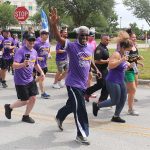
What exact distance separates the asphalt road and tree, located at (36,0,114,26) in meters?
54.1

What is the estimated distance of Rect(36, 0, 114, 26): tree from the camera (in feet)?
208

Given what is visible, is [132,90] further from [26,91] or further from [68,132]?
[26,91]

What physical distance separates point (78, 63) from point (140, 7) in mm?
82935

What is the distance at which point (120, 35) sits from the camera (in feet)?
26.4

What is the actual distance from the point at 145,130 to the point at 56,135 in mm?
1587

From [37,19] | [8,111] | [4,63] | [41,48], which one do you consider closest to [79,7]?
[37,19]

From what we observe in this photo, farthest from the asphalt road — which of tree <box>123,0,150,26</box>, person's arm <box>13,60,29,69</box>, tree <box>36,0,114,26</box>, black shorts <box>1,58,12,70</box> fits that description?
tree <box>123,0,150,26</box>

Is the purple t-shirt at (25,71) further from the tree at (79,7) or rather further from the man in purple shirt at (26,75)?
the tree at (79,7)

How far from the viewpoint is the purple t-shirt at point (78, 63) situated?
22.7 feet

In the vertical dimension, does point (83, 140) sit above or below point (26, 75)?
below

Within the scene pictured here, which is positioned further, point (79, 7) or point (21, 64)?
point (79, 7)

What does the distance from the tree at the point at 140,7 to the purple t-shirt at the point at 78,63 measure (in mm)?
81402

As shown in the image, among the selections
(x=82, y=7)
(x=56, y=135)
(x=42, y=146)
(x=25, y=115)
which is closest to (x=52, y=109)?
(x=25, y=115)

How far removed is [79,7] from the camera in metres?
64.1
